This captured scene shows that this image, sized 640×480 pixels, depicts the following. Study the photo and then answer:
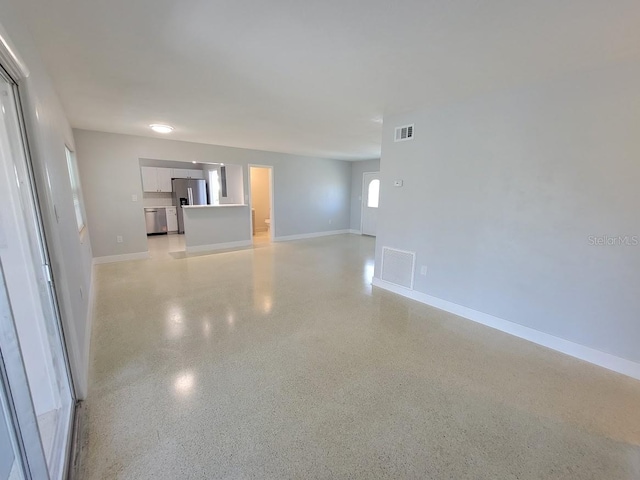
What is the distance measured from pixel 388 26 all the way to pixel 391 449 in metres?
2.39

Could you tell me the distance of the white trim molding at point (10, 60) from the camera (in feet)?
3.79

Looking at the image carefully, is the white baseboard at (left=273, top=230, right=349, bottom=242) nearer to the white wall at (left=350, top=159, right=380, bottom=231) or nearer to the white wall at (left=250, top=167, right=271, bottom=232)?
the white wall at (left=350, top=159, right=380, bottom=231)

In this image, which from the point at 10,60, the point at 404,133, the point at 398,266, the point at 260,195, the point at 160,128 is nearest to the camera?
the point at 10,60

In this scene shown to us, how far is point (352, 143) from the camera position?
5344 mm

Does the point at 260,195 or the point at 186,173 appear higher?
the point at 186,173

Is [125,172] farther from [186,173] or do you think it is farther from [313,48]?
[313,48]

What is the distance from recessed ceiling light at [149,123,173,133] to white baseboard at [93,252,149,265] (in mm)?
2364

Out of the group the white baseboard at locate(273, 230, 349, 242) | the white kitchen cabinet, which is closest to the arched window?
the white baseboard at locate(273, 230, 349, 242)

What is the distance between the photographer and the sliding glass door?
1121 millimetres

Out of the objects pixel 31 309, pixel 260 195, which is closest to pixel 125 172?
pixel 31 309

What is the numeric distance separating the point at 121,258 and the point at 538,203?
632 centimetres

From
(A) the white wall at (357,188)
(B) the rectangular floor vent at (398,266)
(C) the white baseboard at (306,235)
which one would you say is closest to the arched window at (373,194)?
(A) the white wall at (357,188)

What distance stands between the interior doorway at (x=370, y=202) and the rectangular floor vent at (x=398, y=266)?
162 inches

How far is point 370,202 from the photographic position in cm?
800
